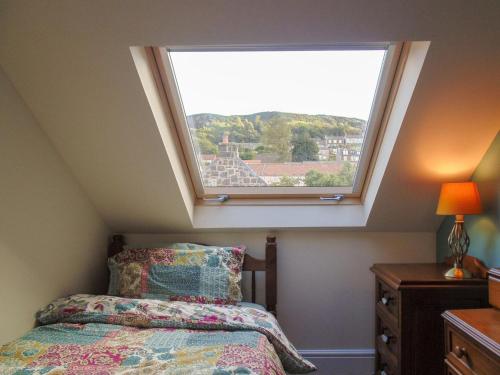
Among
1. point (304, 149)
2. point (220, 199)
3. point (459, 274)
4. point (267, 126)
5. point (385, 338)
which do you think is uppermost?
point (267, 126)

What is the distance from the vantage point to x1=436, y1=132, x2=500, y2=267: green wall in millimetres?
2074

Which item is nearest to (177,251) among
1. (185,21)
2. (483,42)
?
(185,21)

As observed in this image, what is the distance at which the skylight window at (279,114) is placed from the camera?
209cm

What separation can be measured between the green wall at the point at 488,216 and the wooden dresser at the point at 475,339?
50cm

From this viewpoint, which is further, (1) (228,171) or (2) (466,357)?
(1) (228,171)

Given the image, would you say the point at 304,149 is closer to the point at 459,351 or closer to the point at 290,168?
the point at 290,168

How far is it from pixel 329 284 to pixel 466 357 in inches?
52.0

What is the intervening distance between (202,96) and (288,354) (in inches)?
55.4

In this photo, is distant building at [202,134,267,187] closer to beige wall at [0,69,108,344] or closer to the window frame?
the window frame

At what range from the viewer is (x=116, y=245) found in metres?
2.77

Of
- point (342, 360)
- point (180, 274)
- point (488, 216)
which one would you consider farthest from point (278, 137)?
point (342, 360)

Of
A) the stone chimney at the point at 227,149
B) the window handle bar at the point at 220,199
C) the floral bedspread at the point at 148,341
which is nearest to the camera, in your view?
the floral bedspread at the point at 148,341

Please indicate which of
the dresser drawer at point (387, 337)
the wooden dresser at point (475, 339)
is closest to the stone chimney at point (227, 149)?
the dresser drawer at point (387, 337)

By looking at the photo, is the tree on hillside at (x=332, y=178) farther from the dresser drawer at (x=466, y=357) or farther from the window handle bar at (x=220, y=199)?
the dresser drawer at (x=466, y=357)
